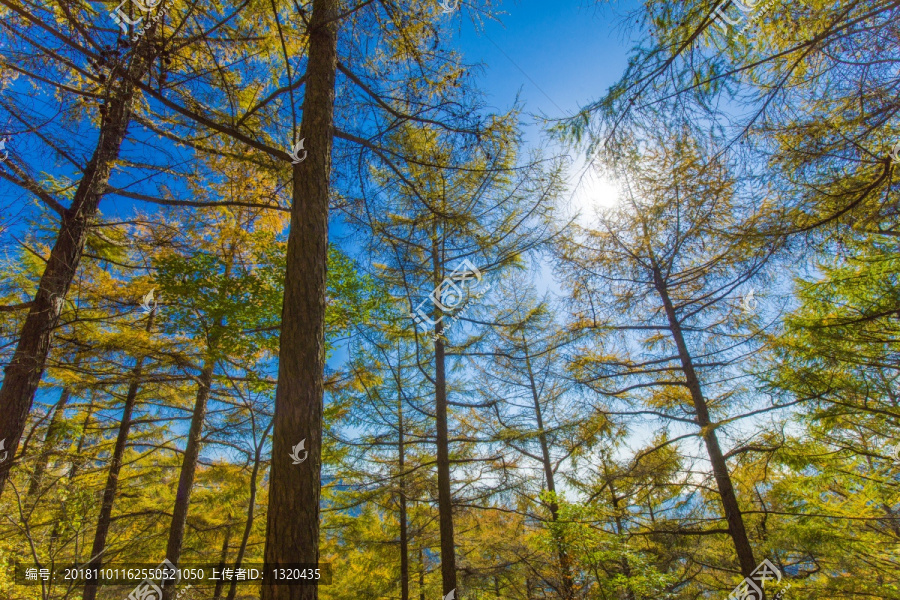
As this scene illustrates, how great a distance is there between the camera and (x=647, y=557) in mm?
6117

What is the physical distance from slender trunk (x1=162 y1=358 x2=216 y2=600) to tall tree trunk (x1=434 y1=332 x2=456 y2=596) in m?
3.85

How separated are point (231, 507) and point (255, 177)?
8.95 meters

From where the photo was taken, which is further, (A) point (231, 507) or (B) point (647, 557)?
(A) point (231, 507)

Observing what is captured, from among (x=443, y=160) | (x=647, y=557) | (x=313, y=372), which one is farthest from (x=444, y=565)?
(x=443, y=160)

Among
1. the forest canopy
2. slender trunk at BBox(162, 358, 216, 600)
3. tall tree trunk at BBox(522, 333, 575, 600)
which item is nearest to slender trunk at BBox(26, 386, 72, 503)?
the forest canopy

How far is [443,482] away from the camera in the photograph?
5957 millimetres

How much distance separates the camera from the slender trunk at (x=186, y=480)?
631 cm

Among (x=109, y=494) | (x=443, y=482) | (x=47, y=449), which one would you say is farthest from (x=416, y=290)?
(x=109, y=494)

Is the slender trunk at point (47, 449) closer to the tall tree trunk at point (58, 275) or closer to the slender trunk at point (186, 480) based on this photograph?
the tall tree trunk at point (58, 275)

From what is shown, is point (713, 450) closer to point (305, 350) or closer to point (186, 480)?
point (305, 350)

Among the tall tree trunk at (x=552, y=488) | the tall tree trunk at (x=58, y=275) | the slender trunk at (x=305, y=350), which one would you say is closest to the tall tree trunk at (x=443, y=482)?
the tall tree trunk at (x=552, y=488)

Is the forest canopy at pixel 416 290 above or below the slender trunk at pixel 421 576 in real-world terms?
above

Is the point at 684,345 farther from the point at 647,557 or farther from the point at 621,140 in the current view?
the point at 621,140

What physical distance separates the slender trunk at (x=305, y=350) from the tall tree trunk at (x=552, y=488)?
A: 15.0 feet
